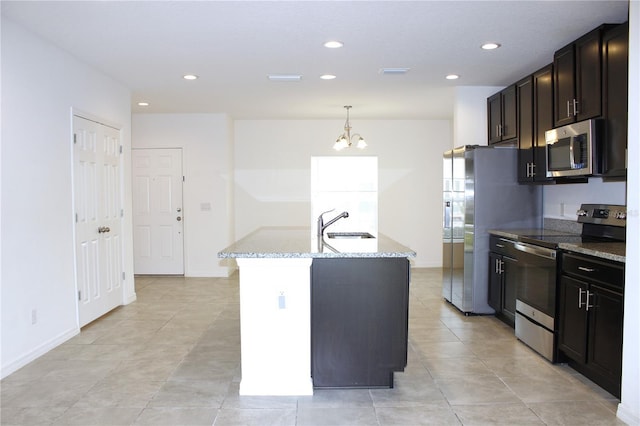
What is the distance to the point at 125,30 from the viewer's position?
345 cm

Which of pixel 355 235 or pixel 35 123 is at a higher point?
pixel 35 123

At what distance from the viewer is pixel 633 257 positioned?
2512mm

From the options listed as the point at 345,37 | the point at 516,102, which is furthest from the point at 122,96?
the point at 516,102

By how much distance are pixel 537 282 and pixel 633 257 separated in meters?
1.18

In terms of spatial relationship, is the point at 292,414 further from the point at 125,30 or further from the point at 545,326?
the point at 125,30

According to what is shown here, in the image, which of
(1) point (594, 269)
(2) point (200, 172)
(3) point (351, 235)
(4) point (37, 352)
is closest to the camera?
(1) point (594, 269)

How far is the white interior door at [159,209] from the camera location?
23.4 feet

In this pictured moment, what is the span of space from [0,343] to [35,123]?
5.11 feet

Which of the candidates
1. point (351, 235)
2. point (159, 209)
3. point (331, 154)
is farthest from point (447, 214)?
point (159, 209)

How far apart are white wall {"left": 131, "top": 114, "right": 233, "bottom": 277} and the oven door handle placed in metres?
4.29

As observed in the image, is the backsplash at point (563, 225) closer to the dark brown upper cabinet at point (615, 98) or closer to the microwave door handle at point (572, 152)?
the microwave door handle at point (572, 152)

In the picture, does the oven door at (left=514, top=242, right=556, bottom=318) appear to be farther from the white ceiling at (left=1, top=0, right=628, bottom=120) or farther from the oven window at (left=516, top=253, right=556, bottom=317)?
the white ceiling at (left=1, top=0, right=628, bottom=120)

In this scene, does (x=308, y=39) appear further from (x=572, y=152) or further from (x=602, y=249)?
(x=602, y=249)

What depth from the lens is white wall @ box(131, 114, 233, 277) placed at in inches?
279
